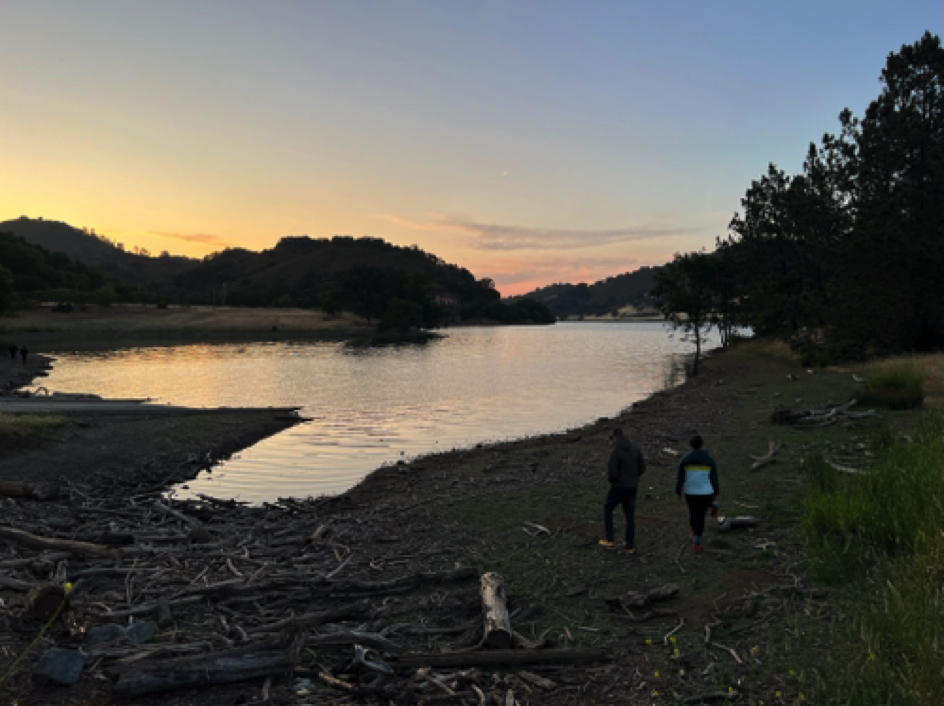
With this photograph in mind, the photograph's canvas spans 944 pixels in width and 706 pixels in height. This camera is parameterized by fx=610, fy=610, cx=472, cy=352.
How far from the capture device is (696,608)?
877cm

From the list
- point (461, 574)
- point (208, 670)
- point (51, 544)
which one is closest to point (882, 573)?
point (461, 574)

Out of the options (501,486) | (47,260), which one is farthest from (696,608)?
(47,260)

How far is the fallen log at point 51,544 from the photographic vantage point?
12.0 metres

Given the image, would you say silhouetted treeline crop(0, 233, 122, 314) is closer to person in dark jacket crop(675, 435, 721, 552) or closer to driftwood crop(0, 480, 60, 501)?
driftwood crop(0, 480, 60, 501)

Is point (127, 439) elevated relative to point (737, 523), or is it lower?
lower

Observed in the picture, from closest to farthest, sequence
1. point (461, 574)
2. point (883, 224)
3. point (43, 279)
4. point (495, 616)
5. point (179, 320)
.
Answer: point (495, 616) < point (461, 574) < point (883, 224) < point (179, 320) < point (43, 279)

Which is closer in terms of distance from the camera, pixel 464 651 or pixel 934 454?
pixel 464 651

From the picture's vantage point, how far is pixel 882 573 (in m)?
8.49

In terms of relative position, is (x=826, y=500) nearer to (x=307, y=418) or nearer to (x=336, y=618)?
(x=336, y=618)

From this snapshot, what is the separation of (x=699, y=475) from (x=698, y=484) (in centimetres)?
16

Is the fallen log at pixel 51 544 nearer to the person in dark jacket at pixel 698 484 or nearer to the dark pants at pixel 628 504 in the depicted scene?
the dark pants at pixel 628 504

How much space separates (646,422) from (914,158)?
92.4 feet

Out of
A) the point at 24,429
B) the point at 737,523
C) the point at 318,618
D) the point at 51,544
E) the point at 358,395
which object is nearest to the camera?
the point at 318,618

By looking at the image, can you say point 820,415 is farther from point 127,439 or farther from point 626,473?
Result: point 127,439
